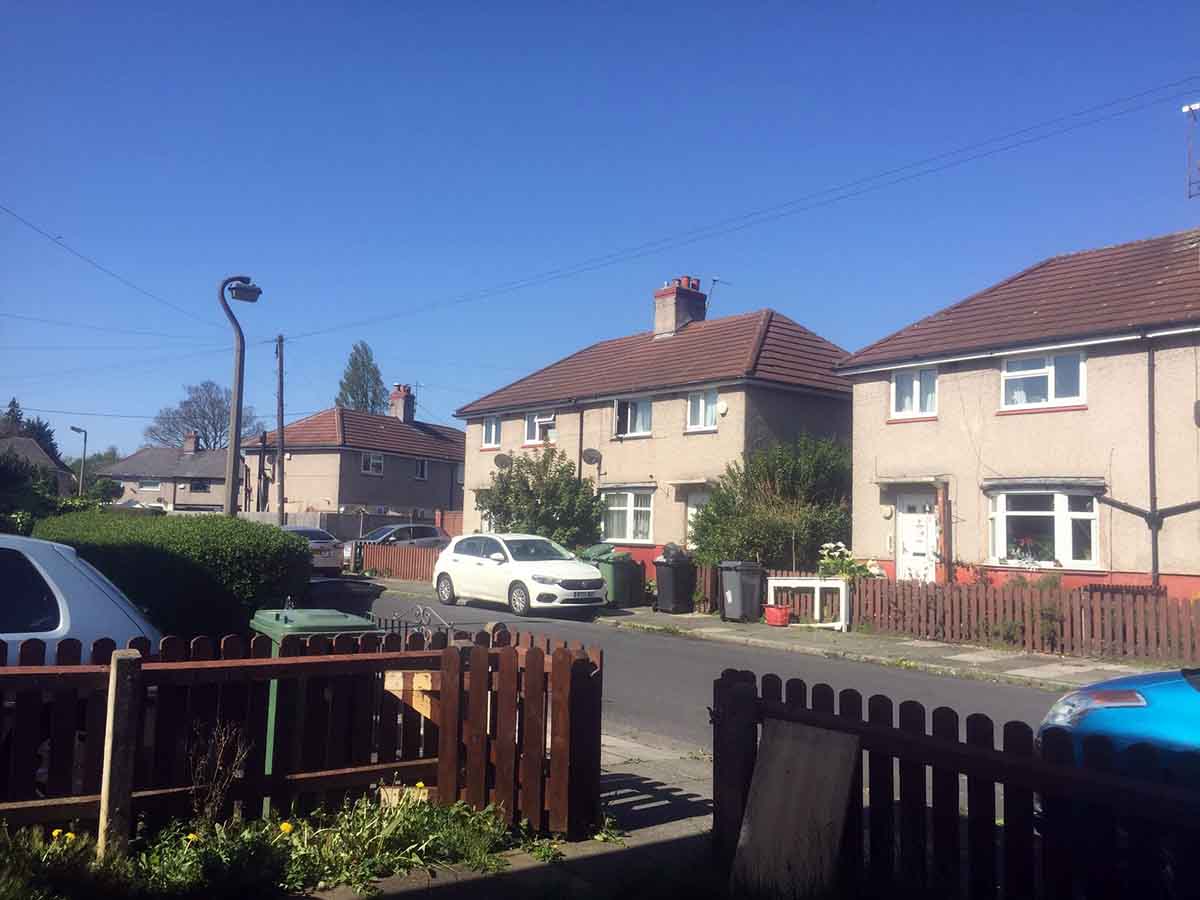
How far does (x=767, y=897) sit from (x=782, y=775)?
1.64ft

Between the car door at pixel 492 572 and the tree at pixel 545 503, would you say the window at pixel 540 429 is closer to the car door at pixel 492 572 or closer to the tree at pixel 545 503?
the tree at pixel 545 503

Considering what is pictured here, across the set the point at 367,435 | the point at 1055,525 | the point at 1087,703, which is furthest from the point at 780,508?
the point at 367,435

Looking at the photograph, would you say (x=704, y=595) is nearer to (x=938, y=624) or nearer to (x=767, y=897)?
(x=938, y=624)

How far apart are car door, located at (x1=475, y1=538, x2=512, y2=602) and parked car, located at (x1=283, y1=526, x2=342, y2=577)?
3.49 m

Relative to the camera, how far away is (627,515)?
95.2ft

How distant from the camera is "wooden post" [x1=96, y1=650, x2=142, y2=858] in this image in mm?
4473

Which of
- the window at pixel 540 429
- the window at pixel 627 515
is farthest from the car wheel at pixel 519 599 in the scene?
the window at pixel 540 429

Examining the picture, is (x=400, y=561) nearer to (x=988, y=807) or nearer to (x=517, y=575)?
(x=517, y=575)

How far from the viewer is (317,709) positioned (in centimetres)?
525

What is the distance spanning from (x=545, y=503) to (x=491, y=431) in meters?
8.43

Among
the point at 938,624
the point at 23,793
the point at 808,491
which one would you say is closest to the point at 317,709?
the point at 23,793

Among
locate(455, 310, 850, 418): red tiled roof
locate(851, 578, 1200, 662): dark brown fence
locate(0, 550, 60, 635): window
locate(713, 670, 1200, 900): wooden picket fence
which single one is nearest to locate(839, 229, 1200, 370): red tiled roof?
locate(455, 310, 850, 418): red tiled roof

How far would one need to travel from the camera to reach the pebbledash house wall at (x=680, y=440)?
1024 inches

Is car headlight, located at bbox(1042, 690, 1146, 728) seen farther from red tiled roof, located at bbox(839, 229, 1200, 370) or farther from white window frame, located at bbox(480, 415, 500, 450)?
white window frame, located at bbox(480, 415, 500, 450)
